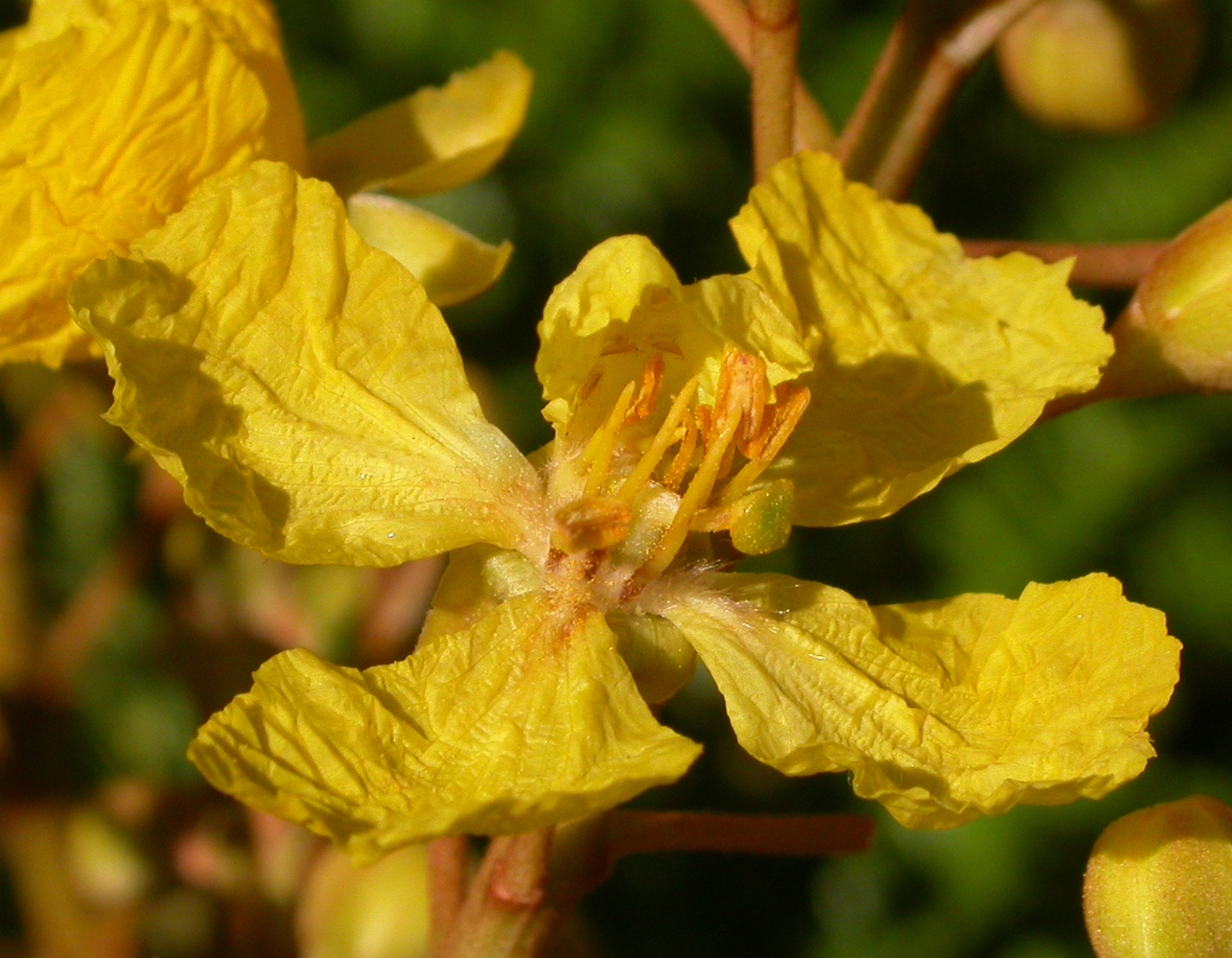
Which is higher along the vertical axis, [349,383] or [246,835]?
[349,383]

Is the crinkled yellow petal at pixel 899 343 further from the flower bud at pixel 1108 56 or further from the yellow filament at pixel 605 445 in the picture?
the flower bud at pixel 1108 56

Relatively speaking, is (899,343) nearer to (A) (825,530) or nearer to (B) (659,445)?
(B) (659,445)

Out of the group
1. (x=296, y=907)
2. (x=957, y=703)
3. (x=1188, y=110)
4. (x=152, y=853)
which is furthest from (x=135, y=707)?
(x=1188, y=110)

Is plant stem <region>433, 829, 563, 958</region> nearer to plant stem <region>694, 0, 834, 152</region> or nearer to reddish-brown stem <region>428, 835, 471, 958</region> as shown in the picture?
reddish-brown stem <region>428, 835, 471, 958</region>

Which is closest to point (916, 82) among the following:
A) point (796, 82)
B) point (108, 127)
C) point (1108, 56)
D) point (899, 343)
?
point (796, 82)

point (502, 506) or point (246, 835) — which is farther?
point (246, 835)

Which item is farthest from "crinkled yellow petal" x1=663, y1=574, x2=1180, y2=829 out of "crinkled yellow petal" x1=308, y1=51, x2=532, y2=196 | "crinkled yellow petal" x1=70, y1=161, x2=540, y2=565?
"crinkled yellow petal" x1=308, y1=51, x2=532, y2=196

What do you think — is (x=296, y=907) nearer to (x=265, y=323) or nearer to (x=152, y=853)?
(x=152, y=853)
